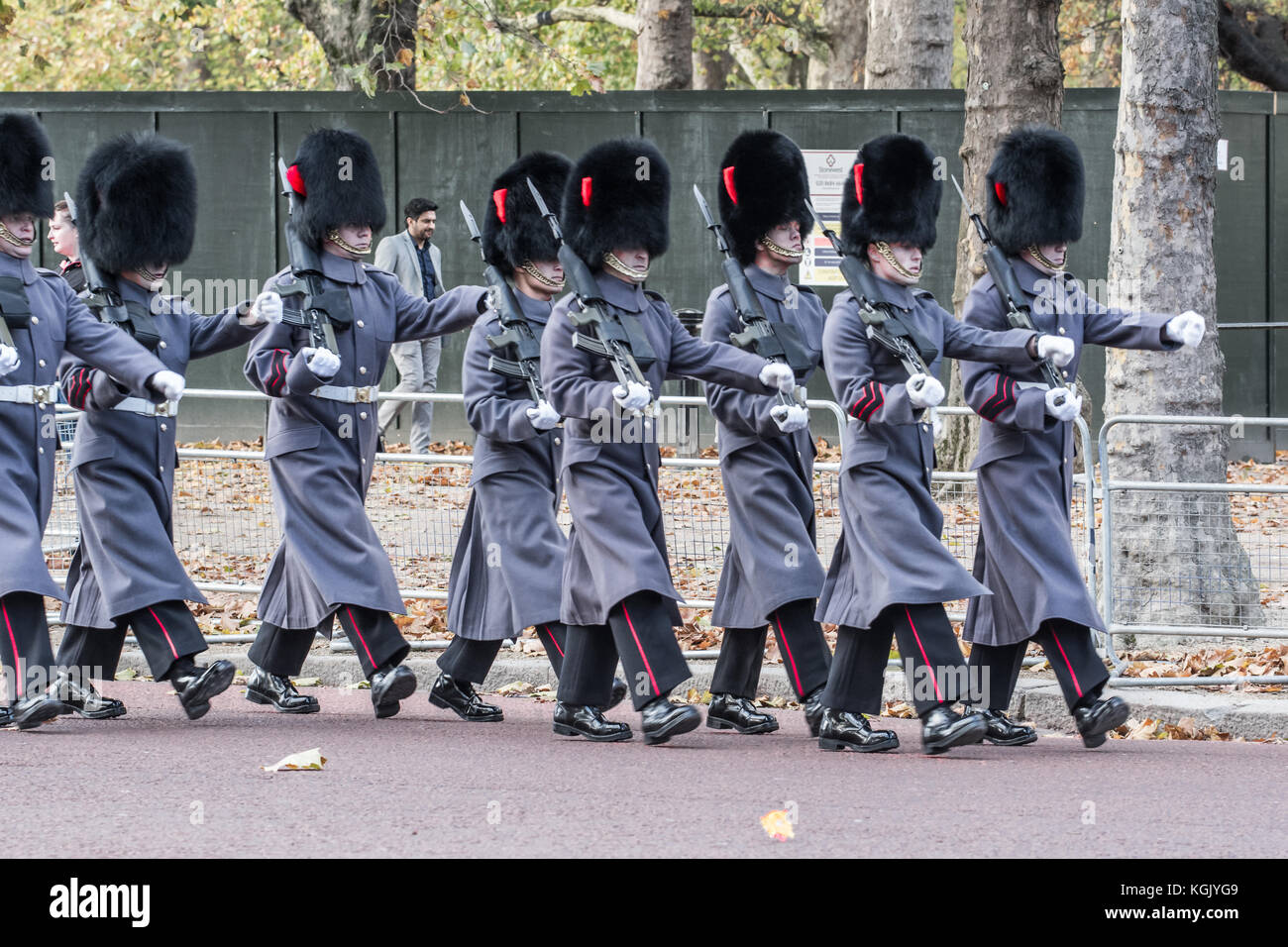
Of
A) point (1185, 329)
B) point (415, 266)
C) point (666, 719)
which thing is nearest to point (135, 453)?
point (666, 719)

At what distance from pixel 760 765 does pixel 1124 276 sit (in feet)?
11.4

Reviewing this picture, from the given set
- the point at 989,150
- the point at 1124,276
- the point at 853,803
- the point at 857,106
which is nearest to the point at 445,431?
the point at 857,106

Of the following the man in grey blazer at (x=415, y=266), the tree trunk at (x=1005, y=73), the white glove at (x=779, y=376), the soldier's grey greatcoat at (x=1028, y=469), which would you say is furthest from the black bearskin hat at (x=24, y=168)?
the man in grey blazer at (x=415, y=266)

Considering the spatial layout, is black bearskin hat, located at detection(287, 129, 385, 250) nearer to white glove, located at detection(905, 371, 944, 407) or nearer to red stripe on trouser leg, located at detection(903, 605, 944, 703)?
white glove, located at detection(905, 371, 944, 407)

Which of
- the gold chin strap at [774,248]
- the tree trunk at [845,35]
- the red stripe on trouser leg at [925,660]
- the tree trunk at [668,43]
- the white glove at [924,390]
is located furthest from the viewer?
the tree trunk at [845,35]

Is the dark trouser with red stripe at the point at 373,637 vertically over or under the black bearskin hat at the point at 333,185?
under

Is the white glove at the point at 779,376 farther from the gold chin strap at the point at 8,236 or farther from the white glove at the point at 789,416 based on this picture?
the gold chin strap at the point at 8,236

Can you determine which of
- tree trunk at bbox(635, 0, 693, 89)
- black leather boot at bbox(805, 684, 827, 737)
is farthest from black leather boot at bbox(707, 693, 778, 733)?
tree trunk at bbox(635, 0, 693, 89)

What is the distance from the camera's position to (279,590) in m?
7.71

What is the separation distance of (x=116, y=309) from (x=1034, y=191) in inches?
136

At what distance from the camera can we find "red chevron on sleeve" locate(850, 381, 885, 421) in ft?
22.2

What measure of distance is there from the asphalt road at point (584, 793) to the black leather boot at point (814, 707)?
106 mm

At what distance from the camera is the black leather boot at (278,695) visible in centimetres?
780

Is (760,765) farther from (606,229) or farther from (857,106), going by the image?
(857,106)
